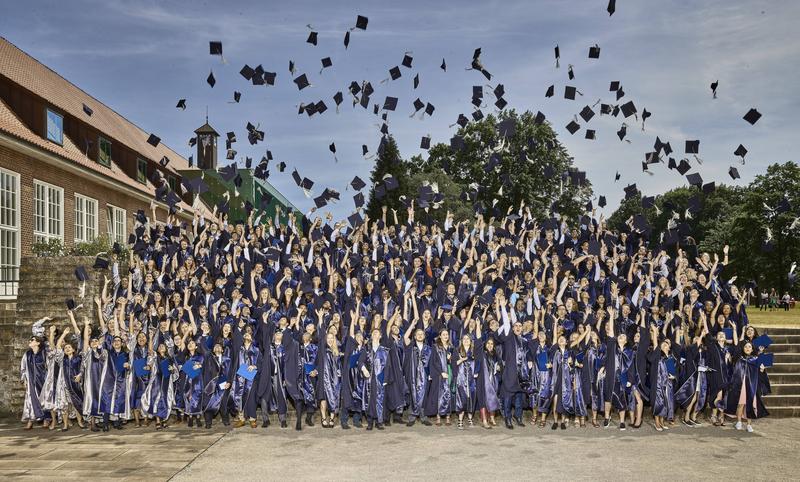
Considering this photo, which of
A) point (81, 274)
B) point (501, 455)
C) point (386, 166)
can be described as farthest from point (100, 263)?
point (386, 166)

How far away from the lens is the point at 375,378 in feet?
31.8

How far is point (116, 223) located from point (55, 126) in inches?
190

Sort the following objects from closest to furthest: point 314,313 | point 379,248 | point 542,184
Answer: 1. point 314,313
2. point 379,248
3. point 542,184

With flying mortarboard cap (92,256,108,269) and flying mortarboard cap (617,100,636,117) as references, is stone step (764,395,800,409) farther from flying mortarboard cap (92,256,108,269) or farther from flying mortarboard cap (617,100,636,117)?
flying mortarboard cap (92,256,108,269)

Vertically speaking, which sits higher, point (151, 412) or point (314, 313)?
point (314, 313)

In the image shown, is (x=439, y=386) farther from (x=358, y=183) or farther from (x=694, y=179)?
(x=694, y=179)

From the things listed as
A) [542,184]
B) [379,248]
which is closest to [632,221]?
[379,248]

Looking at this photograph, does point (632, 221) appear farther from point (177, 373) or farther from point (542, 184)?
point (542, 184)

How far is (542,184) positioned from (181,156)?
23239 mm

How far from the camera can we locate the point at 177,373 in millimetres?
9977

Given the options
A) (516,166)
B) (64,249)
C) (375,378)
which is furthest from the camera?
(516,166)

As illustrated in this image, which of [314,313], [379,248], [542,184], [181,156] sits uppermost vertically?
[181,156]

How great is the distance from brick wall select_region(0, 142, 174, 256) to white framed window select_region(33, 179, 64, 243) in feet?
0.56

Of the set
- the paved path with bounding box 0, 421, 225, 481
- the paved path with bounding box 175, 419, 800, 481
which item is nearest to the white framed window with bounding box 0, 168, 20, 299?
the paved path with bounding box 0, 421, 225, 481
